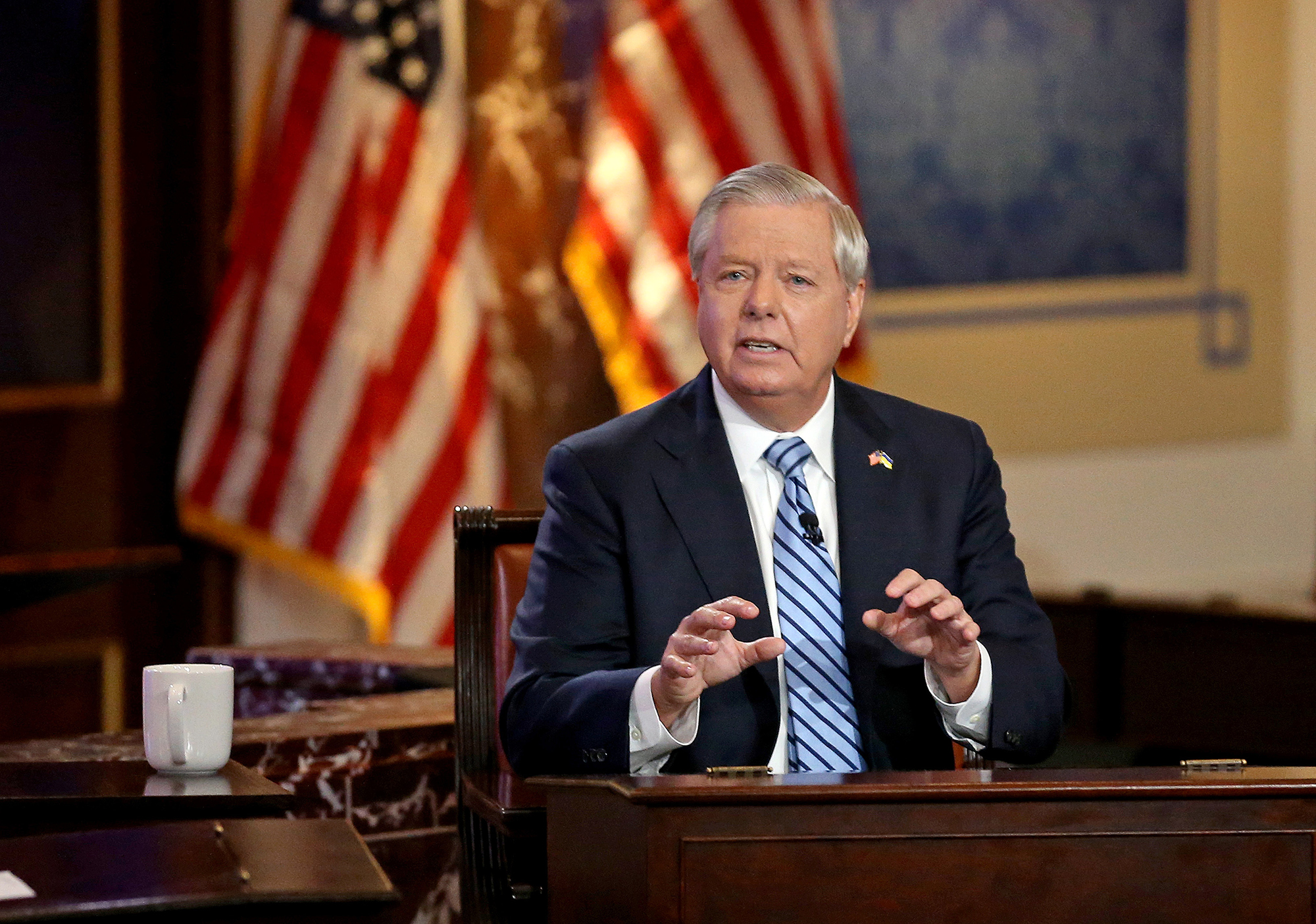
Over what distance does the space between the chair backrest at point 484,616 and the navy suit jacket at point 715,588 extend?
0.58ft

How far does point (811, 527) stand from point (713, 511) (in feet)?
0.43

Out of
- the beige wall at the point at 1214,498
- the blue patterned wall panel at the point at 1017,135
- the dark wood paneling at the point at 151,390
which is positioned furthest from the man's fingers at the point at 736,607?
the beige wall at the point at 1214,498

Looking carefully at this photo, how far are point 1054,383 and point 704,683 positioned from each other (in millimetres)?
4103

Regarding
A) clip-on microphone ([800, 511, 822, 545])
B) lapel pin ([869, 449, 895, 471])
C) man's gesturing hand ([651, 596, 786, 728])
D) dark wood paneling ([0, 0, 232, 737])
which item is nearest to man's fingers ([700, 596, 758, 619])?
man's gesturing hand ([651, 596, 786, 728])

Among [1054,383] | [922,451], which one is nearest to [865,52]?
[1054,383]

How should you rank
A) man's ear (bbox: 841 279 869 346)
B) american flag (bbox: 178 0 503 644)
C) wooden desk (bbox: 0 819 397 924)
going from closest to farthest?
wooden desk (bbox: 0 819 397 924)
man's ear (bbox: 841 279 869 346)
american flag (bbox: 178 0 503 644)

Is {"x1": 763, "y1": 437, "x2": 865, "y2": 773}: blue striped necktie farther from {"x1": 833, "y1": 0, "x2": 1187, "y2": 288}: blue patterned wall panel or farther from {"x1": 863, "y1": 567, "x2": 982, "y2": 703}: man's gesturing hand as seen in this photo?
{"x1": 833, "y1": 0, "x2": 1187, "y2": 288}: blue patterned wall panel

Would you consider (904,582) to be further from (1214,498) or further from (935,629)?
(1214,498)

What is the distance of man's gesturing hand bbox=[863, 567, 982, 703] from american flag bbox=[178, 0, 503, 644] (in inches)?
80.5

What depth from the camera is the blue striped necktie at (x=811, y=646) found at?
85.7 inches

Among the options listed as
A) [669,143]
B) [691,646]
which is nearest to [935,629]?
[691,646]

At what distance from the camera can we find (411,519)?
4.01 metres

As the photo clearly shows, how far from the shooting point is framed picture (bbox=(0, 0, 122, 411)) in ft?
12.7

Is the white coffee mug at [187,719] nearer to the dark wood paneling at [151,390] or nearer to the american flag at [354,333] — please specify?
the american flag at [354,333]
